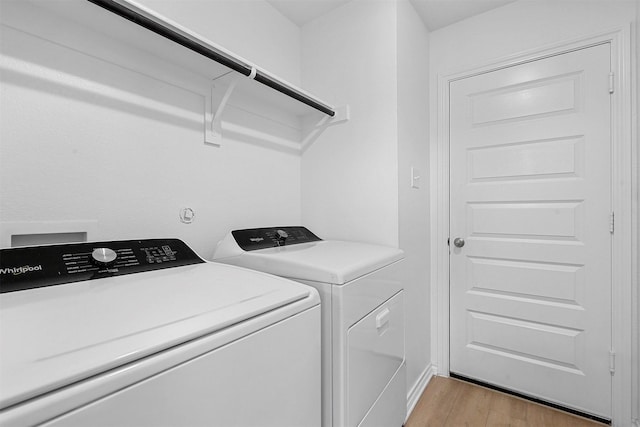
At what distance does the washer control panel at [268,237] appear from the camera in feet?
4.47

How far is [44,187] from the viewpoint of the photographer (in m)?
0.97

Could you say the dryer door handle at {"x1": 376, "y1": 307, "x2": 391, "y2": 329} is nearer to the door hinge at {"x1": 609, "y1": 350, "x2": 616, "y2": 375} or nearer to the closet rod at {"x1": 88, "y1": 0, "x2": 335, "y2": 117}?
the closet rod at {"x1": 88, "y1": 0, "x2": 335, "y2": 117}

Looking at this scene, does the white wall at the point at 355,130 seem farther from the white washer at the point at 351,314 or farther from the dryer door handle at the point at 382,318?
the dryer door handle at the point at 382,318

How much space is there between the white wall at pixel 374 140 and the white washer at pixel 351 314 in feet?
1.06

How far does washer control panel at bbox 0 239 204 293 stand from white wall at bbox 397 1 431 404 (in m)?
1.22

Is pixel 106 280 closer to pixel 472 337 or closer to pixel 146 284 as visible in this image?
pixel 146 284

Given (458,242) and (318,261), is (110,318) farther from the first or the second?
(458,242)

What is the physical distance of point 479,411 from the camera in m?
1.76

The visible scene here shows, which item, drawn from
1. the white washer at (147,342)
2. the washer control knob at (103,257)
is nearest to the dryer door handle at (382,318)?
the white washer at (147,342)

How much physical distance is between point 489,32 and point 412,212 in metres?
1.33

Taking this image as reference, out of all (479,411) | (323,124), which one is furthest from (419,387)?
(323,124)

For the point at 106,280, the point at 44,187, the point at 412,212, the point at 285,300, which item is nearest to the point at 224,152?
the point at 44,187

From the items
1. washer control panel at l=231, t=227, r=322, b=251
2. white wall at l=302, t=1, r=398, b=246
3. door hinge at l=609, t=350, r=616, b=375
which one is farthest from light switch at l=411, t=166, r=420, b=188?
door hinge at l=609, t=350, r=616, b=375

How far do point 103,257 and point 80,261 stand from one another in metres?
0.07
